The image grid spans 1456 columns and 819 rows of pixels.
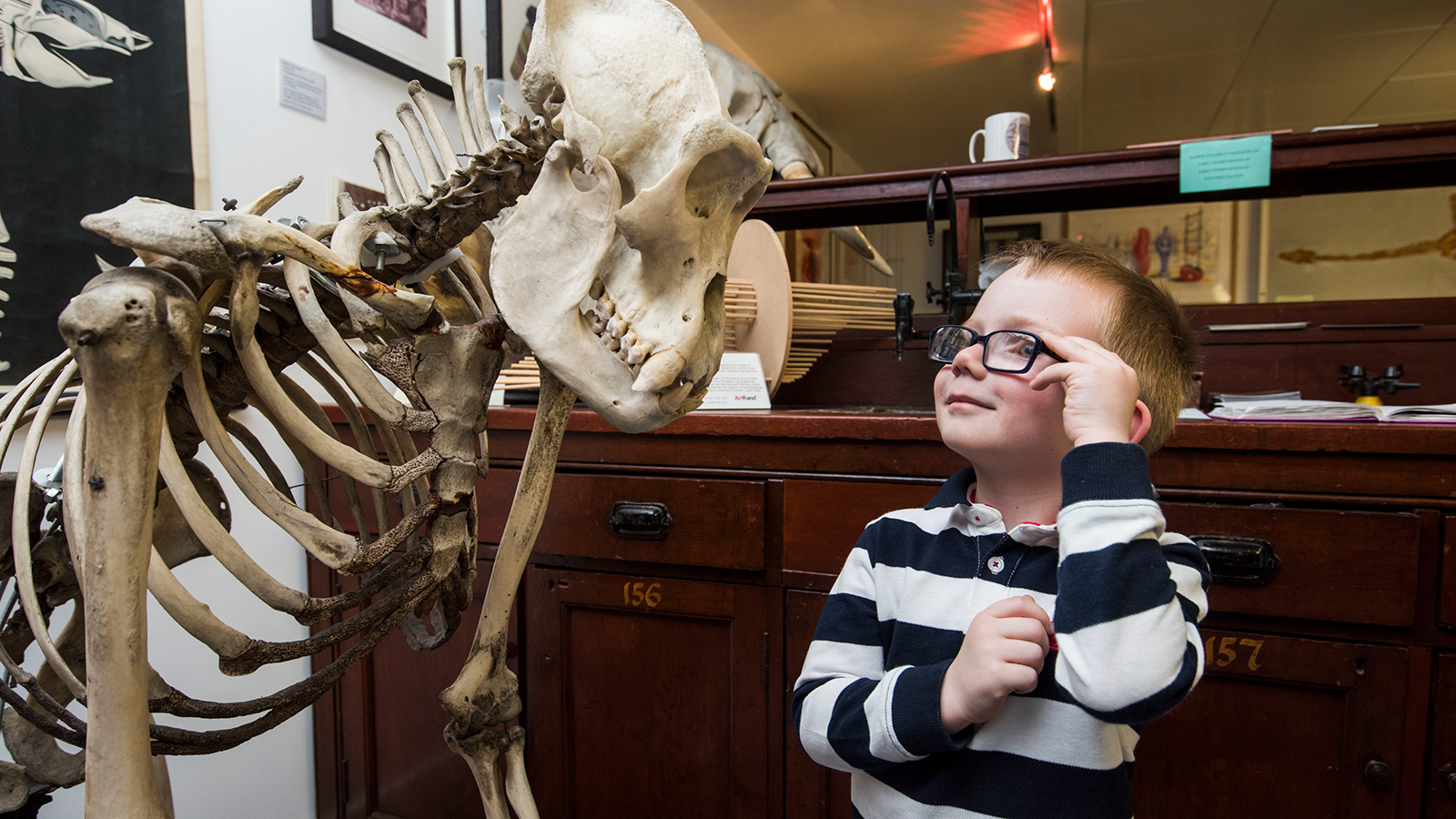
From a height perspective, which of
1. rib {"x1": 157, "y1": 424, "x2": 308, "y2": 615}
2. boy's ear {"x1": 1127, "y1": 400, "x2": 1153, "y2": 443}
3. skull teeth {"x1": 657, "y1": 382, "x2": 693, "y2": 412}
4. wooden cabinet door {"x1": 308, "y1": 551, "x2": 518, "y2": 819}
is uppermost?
skull teeth {"x1": 657, "y1": 382, "x2": 693, "y2": 412}

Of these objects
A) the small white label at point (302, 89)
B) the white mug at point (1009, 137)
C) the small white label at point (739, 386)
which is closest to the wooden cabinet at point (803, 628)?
the small white label at point (739, 386)

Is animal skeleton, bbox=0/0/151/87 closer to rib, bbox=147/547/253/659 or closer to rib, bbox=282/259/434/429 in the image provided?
rib, bbox=282/259/434/429

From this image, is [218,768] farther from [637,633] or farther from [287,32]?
[287,32]

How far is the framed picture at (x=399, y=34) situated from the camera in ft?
5.30

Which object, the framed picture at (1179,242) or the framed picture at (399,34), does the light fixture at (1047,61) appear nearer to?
the framed picture at (1179,242)

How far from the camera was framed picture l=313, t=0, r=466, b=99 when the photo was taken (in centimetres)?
162

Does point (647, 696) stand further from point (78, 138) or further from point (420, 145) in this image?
point (78, 138)

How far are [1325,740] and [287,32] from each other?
207 centimetres

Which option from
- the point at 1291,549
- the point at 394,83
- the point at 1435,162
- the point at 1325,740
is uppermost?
the point at 394,83

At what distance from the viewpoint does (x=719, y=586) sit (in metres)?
1.21

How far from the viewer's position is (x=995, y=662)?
537 mm

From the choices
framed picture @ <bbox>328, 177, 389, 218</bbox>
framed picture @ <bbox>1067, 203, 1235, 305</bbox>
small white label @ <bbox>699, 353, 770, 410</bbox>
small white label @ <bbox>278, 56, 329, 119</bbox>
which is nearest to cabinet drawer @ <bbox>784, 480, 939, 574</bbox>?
small white label @ <bbox>699, 353, 770, 410</bbox>

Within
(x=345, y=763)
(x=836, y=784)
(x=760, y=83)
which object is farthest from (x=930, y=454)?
(x=345, y=763)

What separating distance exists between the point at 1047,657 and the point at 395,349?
0.62 meters
